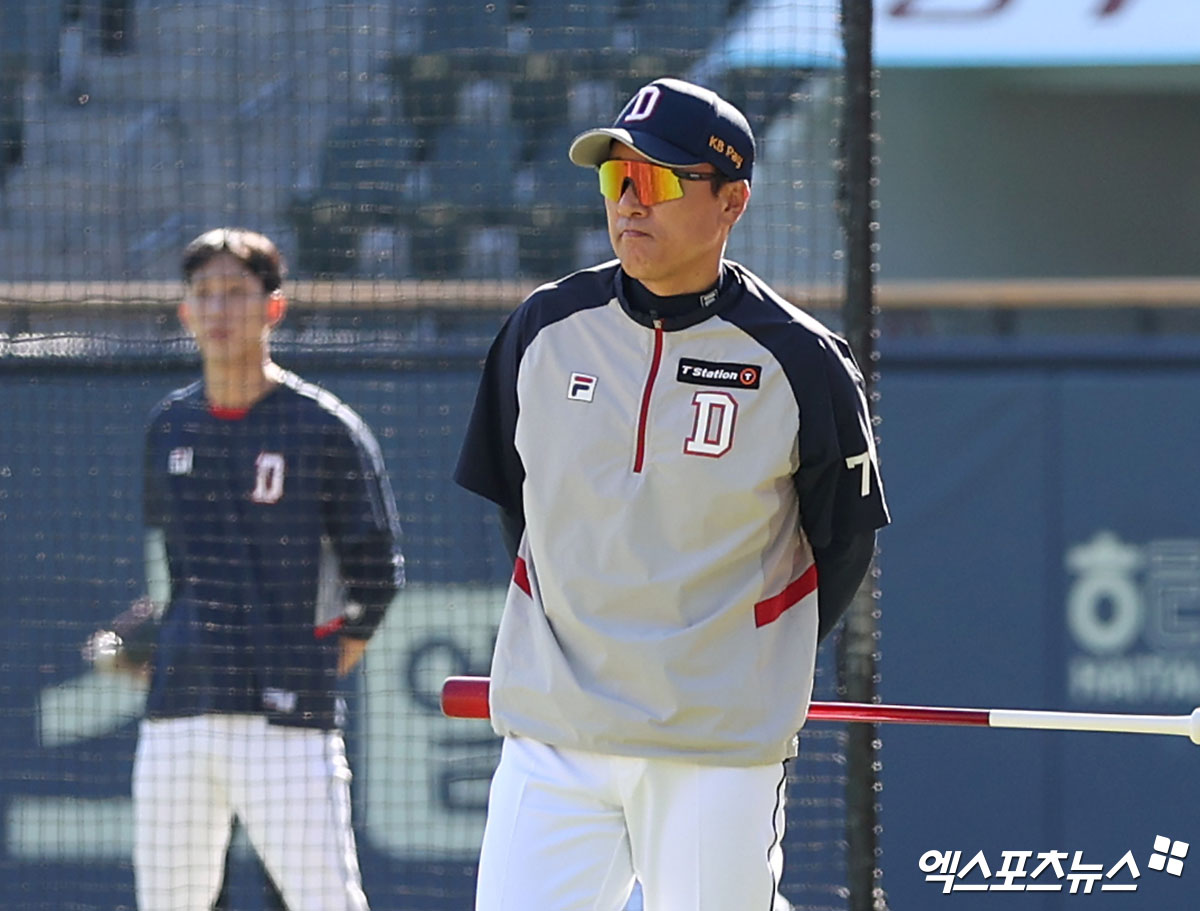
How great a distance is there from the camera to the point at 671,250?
260 centimetres

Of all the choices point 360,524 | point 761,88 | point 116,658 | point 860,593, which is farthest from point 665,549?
point 761,88

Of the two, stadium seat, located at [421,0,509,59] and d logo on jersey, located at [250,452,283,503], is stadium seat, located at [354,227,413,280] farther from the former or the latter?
d logo on jersey, located at [250,452,283,503]

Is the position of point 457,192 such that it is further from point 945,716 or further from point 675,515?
point 675,515

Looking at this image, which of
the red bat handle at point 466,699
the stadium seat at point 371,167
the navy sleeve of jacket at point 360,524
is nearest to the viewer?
the red bat handle at point 466,699

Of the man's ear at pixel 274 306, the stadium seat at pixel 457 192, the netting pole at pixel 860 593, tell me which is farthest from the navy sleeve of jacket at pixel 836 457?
the stadium seat at pixel 457 192

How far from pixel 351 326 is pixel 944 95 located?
3263 mm

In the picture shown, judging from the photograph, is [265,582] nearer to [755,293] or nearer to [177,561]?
[177,561]

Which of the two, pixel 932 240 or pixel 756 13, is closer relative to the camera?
pixel 756 13

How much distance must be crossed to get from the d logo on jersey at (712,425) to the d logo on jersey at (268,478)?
1.99 meters

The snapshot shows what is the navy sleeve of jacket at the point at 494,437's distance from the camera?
2.77m

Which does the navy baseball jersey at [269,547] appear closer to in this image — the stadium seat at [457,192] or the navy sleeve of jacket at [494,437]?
the navy sleeve of jacket at [494,437]

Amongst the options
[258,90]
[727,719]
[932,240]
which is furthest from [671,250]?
[932,240]

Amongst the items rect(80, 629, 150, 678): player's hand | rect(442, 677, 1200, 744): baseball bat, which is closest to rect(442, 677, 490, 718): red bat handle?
rect(442, 677, 1200, 744): baseball bat

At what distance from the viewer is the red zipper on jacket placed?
2.57 meters
